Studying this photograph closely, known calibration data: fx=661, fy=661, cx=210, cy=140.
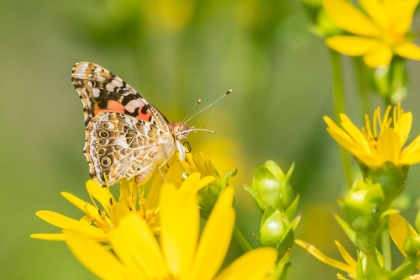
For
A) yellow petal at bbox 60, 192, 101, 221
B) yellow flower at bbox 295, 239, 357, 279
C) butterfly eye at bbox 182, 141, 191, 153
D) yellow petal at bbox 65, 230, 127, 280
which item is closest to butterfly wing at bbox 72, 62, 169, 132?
butterfly eye at bbox 182, 141, 191, 153

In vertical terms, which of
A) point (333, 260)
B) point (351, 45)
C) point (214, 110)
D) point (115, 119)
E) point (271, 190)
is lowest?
point (214, 110)

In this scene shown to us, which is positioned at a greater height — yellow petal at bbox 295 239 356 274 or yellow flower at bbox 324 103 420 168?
yellow flower at bbox 324 103 420 168

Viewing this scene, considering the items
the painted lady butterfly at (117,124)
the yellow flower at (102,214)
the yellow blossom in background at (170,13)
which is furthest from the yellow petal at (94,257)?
the yellow blossom in background at (170,13)

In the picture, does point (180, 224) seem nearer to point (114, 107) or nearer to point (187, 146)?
point (187, 146)

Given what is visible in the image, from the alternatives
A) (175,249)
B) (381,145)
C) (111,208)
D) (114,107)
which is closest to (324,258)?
(381,145)

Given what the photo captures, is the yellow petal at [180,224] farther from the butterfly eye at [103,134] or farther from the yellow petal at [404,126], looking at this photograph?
the butterfly eye at [103,134]

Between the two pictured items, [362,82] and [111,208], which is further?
[362,82]

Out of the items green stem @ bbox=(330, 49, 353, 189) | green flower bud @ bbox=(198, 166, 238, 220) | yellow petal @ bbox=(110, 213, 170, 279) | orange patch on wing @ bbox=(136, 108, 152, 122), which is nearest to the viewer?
yellow petal @ bbox=(110, 213, 170, 279)

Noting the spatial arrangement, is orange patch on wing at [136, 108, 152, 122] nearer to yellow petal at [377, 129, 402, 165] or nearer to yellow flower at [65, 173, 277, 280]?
yellow petal at [377, 129, 402, 165]
